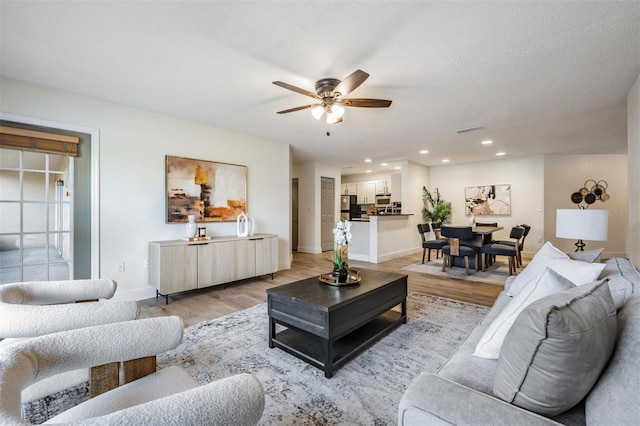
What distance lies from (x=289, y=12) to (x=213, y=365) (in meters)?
2.57

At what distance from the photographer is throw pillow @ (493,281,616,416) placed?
0.84 metres

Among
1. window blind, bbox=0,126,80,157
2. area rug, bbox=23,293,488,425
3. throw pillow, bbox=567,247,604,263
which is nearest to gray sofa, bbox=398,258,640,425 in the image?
area rug, bbox=23,293,488,425

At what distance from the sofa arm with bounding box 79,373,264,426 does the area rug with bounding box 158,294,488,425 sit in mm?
1019

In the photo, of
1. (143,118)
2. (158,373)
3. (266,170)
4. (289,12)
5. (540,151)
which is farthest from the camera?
(540,151)

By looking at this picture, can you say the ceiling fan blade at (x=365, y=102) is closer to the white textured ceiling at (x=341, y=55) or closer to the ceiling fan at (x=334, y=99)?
the ceiling fan at (x=334, y=99)

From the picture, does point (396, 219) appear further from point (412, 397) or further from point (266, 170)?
point (412, 397)

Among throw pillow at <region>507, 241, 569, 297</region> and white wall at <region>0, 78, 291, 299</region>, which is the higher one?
white wall at <region>0, 78, 291, 299</region>

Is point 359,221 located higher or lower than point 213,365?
higher

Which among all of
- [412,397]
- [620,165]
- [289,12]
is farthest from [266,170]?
[620,165]

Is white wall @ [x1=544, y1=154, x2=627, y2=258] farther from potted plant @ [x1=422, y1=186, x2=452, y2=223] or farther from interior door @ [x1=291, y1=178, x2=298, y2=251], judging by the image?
interior door @ [x1=291, y1=178, x2=298, y2=251]

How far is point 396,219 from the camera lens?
6.99 meters

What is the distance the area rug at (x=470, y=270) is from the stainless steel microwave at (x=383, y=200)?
343cm

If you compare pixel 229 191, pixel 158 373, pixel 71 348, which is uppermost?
pixel 229 191

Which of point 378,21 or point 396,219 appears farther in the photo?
point 396,219
